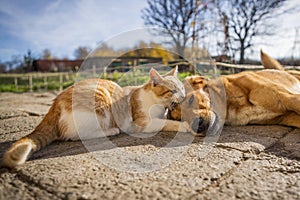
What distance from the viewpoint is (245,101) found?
2934 millimetres

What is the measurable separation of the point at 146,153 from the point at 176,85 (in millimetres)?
1175

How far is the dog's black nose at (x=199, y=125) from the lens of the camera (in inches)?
94.2

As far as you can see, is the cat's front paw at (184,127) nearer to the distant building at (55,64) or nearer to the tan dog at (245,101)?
the tan dog at (245,101)

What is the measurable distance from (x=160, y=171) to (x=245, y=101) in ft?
6.30

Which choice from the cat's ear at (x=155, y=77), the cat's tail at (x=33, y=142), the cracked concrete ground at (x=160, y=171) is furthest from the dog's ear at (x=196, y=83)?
the cat's tail at (x=33, y=142)

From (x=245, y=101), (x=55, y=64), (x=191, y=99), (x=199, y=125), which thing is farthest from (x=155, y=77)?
(x=55, y=64)

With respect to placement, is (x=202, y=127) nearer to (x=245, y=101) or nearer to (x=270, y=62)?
(x=245, y=101)

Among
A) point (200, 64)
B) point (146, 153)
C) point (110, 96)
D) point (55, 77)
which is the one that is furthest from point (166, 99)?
point (55, 77)

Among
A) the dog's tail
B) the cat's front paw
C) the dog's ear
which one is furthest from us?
the dog's tail

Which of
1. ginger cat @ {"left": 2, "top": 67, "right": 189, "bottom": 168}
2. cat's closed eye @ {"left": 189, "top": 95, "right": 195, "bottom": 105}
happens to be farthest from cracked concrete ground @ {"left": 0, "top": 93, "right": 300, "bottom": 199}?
cat's closed eye @ {"left": 189, "top": 95, "right": 195, "bottom": 105}

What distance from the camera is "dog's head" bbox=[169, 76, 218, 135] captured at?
2428 mm

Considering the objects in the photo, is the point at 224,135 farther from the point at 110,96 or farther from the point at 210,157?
the point at 110,96

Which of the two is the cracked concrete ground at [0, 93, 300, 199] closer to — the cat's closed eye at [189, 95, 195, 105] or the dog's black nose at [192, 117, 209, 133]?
the dog's black nose at [192, 117, 209, 133]

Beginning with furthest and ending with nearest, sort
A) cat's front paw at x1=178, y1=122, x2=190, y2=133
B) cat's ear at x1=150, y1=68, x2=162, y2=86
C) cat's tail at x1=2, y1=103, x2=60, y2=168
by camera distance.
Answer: cat's ear at x1=150, y1=68, x2=162, y2=86, cat's front paw at x1=178, y1=122, x2=190, y2=133, cat's tail at x1=2, y1=103, x2=60, y2=168
